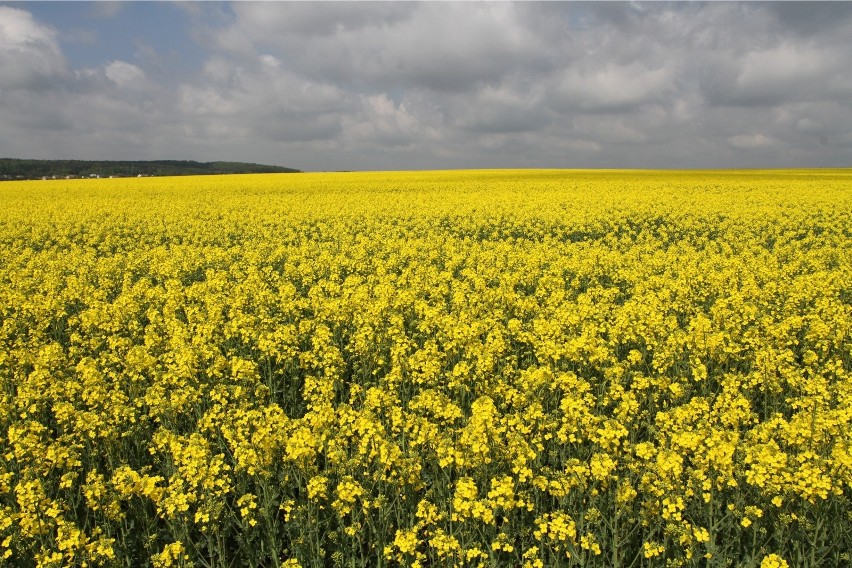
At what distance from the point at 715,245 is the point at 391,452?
51.8ft

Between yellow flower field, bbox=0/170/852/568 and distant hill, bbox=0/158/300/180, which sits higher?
distant hill, bbox=0/158/300/180

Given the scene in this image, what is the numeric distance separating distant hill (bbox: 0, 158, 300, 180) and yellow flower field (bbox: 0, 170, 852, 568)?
85575mm

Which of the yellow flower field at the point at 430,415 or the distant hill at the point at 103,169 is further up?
the distant hill at the point at 103,169

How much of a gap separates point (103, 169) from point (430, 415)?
364 feet

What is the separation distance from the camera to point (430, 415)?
21.2ft

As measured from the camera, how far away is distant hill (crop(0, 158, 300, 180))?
88.5 m

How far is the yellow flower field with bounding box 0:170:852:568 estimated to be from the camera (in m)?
4.63

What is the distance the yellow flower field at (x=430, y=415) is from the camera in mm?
4633

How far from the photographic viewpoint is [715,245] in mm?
17234

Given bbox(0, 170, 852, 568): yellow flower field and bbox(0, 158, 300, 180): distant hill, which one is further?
bbox(0, 158, 300, 180): distant hill

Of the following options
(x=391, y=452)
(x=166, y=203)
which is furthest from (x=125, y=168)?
(x=391, y=452)

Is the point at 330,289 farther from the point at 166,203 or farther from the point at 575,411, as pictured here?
the point at 166,203

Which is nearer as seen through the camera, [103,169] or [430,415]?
[430,415]

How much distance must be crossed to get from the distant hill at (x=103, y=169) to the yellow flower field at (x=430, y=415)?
281 ft
